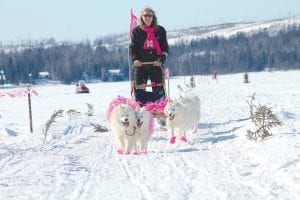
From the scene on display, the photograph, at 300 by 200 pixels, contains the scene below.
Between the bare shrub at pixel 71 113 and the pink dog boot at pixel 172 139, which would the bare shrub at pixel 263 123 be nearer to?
the pink dog boot at pixel 172 139

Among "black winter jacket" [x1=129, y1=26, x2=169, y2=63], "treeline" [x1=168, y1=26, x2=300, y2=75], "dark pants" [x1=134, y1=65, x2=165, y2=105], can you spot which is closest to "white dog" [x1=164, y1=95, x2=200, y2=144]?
"dark pants" [x1=134, y1=65, x2=165, y2=105]

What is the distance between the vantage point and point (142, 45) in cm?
901

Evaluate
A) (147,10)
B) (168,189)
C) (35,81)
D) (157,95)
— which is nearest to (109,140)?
(157,95)

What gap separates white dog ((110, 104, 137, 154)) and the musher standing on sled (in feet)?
4.46

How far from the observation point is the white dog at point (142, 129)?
7.63 m

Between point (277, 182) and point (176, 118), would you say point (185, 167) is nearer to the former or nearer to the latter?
point (277, 182)

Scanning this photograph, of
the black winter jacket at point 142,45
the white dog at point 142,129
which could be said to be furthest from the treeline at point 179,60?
the white dog at point 142,129

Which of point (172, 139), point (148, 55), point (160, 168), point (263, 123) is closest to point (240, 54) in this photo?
point (148, 55)

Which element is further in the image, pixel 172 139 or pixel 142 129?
pixel 172 139

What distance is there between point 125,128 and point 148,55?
184 cm

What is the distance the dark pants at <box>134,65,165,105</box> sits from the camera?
9164 mm

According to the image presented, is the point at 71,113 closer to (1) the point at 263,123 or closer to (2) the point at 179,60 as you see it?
(1) the point at 263,123

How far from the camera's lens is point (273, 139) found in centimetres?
727

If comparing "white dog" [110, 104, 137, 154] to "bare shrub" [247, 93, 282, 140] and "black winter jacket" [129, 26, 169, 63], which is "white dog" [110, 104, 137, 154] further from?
"bare shrub" [247, 93, 282, 140]
